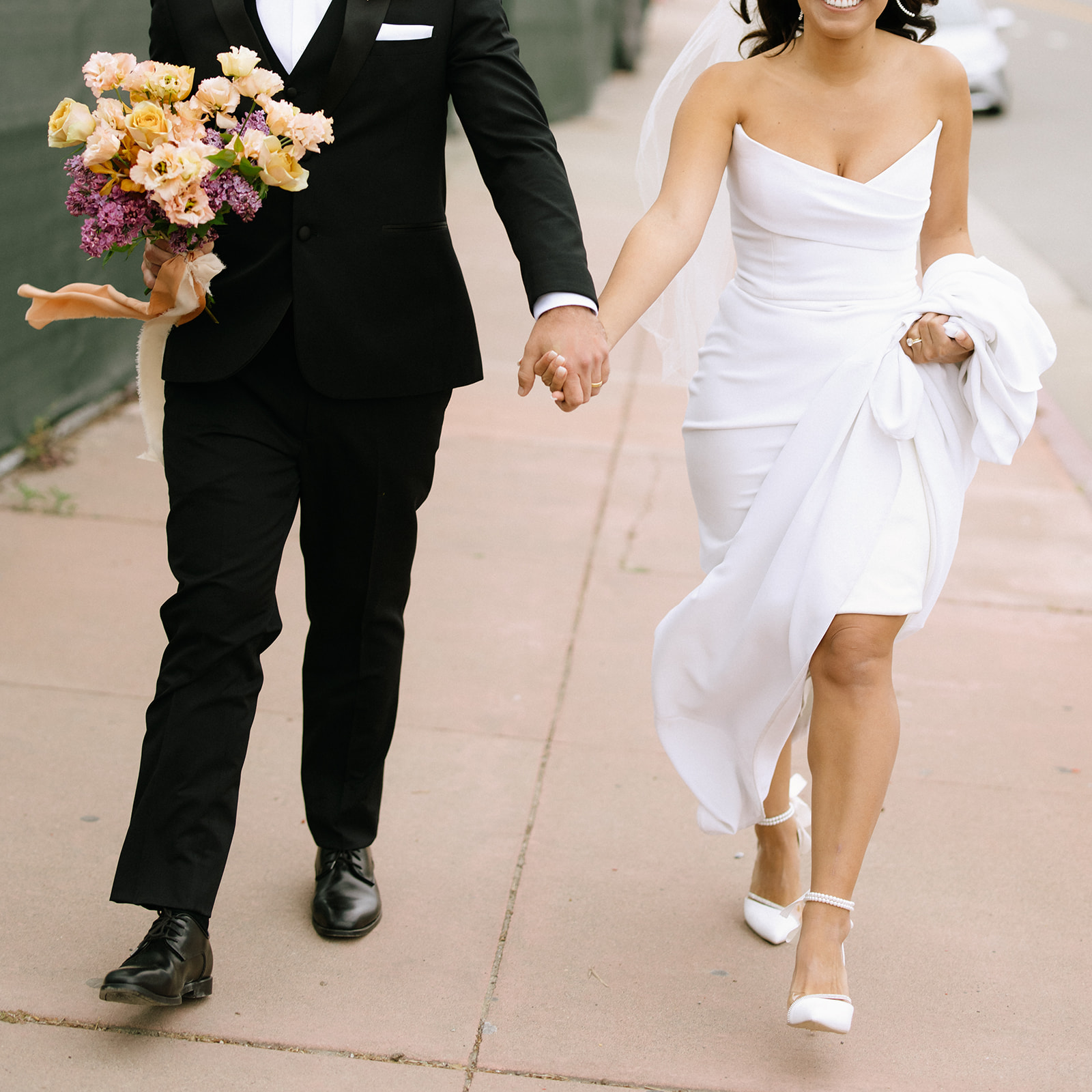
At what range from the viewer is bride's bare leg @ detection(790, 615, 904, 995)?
2746 mm

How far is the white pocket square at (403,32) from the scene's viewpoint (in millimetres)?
2717

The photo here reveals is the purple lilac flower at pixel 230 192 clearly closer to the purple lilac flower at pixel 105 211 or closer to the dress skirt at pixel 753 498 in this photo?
the purple lilac flower at pixel 105 211

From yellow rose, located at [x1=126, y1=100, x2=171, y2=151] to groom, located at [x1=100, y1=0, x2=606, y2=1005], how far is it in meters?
0.25

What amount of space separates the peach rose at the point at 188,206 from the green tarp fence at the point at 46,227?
3768mm

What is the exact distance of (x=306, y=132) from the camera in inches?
97.3

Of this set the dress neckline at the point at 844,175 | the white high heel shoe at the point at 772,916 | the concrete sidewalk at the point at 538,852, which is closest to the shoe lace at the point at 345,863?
the concrete sidewalk at the point at 538,852

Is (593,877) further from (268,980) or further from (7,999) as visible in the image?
(7,999)

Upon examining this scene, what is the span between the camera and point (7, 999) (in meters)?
2.82

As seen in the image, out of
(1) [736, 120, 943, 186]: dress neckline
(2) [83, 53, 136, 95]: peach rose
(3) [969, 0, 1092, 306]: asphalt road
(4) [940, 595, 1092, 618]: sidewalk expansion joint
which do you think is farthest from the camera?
(3) [969, 0, 1092, 306]: asphalt road

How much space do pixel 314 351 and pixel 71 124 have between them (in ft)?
Result: 1.93

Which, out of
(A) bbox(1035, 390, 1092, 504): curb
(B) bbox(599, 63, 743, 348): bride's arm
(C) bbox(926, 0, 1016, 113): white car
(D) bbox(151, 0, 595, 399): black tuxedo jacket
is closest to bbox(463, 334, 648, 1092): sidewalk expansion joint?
(D) bbox(151, 0, 595, 399): black tuxedo jacket

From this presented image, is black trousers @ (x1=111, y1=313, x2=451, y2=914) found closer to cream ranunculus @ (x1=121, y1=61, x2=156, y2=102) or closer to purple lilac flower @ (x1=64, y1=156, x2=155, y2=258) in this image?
purple lilac flower @ (x1=64, y1=156, x2=155, y2=258)

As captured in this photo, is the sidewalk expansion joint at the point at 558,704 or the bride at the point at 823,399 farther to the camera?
the sidewalk expansion joint at the point at 558,704

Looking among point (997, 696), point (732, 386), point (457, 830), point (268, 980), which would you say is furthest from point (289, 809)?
point (997, 696)
